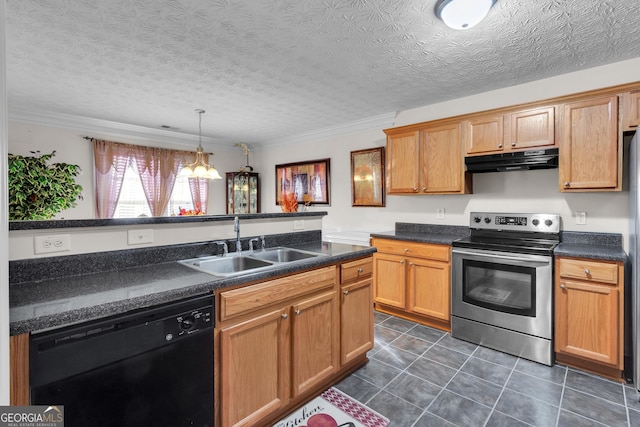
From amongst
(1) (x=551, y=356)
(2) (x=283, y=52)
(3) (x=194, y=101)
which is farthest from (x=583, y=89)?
(3) (x=194, y=101)

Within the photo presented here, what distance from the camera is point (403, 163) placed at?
3.60m

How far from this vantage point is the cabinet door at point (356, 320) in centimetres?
217

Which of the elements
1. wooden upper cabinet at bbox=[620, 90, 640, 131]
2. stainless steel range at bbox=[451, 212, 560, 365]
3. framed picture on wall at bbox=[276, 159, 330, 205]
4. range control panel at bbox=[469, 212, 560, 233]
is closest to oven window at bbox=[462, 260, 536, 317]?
stainless steel range at bbox=[451, 212, 560, 365]

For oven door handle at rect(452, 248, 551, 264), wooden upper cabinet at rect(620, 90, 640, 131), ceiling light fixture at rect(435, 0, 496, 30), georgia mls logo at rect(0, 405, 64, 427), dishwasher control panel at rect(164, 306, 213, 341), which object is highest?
ceiling light fixture at rect(435, 0, 496, 30)

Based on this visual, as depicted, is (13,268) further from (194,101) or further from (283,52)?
(194,101)

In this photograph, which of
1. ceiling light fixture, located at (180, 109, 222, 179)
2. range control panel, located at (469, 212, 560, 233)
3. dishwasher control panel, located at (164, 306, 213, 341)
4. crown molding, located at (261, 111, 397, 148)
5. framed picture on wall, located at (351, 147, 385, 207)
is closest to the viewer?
dishwasher control panel, located at (164, 306, 213, 341)

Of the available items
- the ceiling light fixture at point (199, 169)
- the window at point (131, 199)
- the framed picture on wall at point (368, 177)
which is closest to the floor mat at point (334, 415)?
the framed picture on wall at point (368, 177)

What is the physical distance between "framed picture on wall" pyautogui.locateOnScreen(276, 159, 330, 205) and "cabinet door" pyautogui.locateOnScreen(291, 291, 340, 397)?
3010 mm

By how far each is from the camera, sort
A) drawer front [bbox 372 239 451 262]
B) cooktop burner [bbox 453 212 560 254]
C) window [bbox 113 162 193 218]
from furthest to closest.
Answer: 1. window [bbox 113 162 193 218]
2. drawer front [bbox 372 239 451 262]
3. cooktop burner [bbox 453 212 560 254]

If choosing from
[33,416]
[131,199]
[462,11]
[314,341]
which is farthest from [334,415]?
[131,199]

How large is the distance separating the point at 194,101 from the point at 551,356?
4218mm

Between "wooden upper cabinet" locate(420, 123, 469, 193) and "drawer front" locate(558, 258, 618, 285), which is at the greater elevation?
"wooden upper cabinet" locate(420, 123, 469, 193)

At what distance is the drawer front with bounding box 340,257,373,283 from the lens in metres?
2.16

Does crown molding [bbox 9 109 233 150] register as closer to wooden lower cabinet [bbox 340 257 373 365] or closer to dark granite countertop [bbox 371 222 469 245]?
dark granite countertop [bbox 371 222 469 245]
